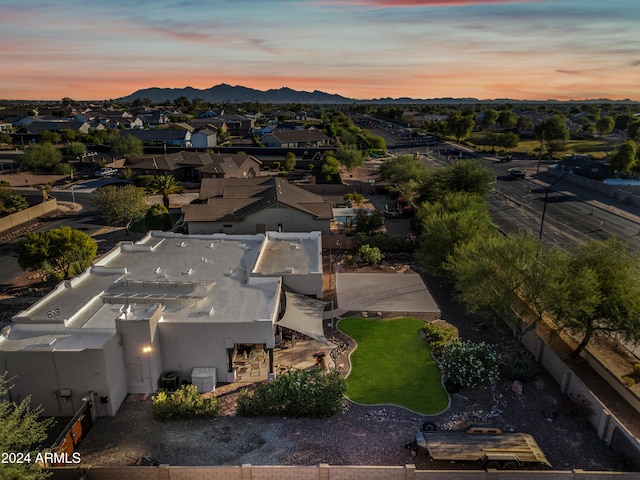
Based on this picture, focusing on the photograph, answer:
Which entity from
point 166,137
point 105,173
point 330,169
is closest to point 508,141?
point 330,169

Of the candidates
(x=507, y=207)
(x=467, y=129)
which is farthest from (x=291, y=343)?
(x=467, y=129)

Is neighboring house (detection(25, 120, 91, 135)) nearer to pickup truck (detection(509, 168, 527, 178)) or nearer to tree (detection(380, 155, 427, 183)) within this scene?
tree (detection(380, 155, 427, 183))

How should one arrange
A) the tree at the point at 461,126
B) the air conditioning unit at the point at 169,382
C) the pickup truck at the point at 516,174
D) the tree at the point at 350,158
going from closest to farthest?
the air conditioning unit at the point at 169,382 → the pickup truck at the point at 516,174 → the tree at the point at 350,158 → the tree at the point at 461,126

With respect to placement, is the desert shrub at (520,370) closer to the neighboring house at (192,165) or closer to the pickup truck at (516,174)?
the neighboring house at (192,165)

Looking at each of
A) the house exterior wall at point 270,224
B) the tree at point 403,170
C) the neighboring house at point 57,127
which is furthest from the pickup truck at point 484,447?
the neighboring house at point 57,127

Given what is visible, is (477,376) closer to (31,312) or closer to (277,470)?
(277,470)
